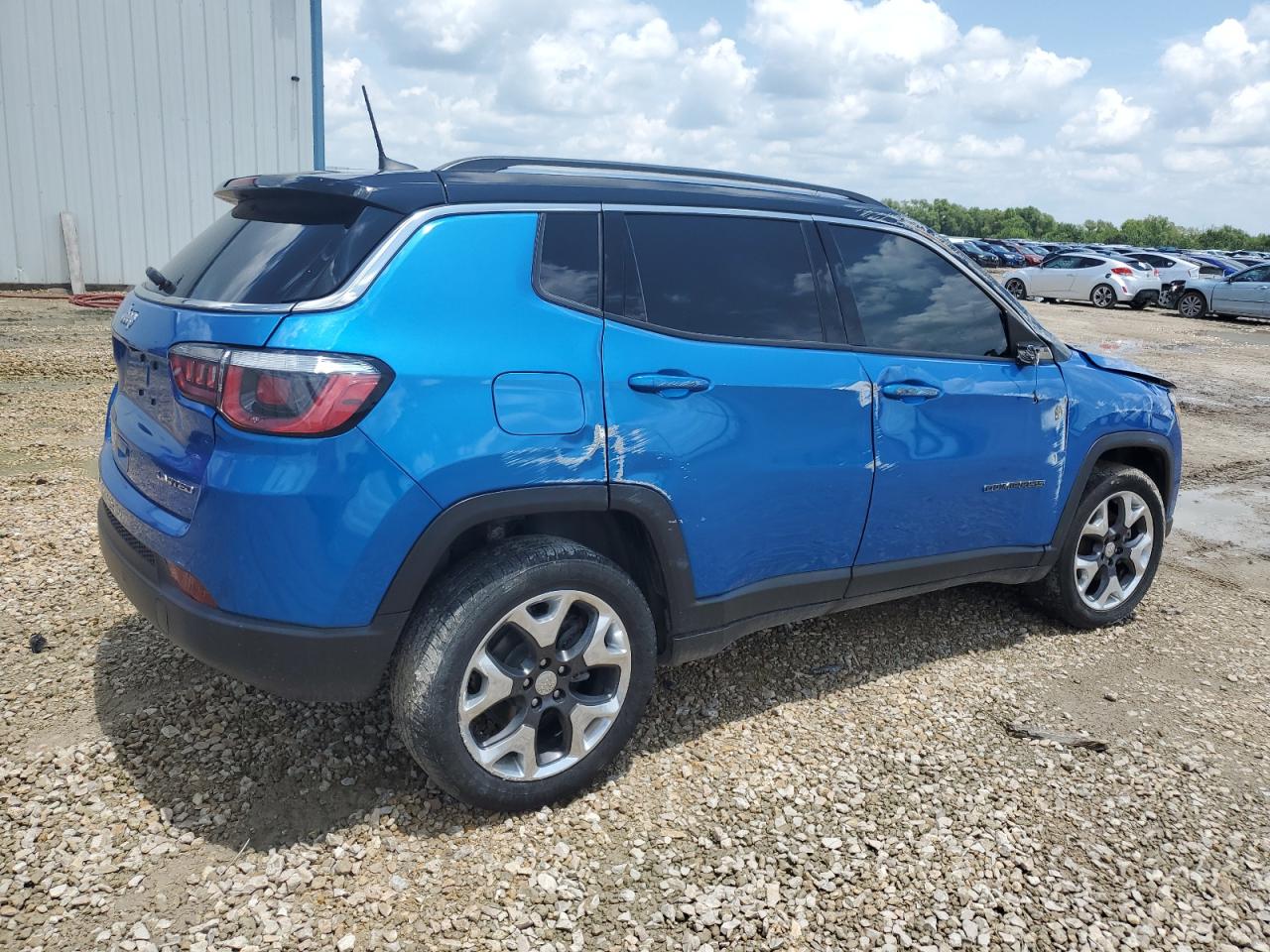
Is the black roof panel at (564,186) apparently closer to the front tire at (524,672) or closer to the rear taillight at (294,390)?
the rear taillight at (294,390)

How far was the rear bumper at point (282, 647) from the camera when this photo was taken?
104 inches

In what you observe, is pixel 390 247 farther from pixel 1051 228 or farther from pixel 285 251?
pixel 1051 228

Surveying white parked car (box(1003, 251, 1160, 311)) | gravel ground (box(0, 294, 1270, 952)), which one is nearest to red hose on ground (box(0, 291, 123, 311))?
gravel ground (box(0, 294, 1270, 952))

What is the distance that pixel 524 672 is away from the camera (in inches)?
115

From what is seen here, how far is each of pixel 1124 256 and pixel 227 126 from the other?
75.5 feet

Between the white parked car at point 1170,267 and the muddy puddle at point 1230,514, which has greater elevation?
the white parked car at point 1170,267

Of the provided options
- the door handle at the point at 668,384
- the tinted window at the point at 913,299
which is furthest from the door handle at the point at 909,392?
the door handle at the point at 668,384

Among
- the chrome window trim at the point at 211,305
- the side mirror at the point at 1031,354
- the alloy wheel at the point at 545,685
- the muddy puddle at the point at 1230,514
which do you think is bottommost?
the muddy puddle at the point at 1230,514

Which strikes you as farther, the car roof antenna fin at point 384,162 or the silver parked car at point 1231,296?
the silver parked car at point 1231,296

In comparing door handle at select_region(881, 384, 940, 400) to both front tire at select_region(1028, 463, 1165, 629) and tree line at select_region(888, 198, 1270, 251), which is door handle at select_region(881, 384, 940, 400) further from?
tree line at select_region(888, 198, 1270, 251)

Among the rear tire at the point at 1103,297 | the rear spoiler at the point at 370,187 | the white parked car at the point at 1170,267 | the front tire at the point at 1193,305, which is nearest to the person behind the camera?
the rear spoiler at the point at 370,187

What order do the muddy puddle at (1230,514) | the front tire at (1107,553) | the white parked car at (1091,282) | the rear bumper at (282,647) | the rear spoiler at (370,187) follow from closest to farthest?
1. the rear bumper at (282,647)
2. the rear spoiler at (370,187)
3. the front tire at (1107,553)
4. the muddy puddle at (1230,514)
5. the white parked car at (1091,282)

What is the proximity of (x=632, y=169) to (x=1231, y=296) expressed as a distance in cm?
2449

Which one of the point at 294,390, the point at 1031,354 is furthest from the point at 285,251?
the point at 1031,354
